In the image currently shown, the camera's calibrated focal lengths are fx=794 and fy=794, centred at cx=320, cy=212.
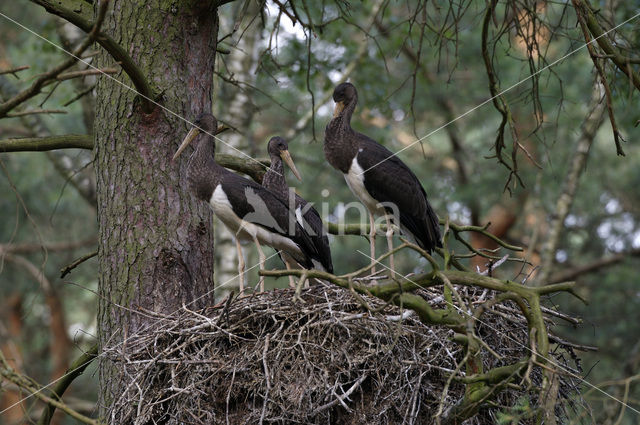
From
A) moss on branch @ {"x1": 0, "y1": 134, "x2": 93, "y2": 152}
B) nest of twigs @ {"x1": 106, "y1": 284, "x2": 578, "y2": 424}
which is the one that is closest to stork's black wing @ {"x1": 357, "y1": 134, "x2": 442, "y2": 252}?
nest of twigs @ {"x1": 106, "y1": 284, "x2": 578, "y2": 424}

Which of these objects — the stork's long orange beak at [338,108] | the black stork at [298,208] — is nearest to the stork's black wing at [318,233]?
the black stork at [298,208]

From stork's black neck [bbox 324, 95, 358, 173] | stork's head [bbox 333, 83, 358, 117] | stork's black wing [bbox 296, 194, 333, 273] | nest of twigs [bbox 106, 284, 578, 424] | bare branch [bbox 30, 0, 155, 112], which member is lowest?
nest of twigs [bbox 106, 284, 578, 424]

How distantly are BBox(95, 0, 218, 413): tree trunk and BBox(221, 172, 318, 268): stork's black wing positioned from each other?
283 millimetres

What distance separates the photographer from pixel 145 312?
4.14 metres

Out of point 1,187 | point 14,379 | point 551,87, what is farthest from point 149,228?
point 1,187

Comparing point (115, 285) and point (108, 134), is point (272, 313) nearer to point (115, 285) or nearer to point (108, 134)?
point (115, 285)

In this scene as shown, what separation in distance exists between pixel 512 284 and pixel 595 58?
124 centimetres

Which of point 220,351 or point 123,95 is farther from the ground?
point 123,95

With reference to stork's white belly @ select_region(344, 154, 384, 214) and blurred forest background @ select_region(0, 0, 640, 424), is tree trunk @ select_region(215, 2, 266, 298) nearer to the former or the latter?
blurred forest background @ select_region(0, 0, 640, 424)

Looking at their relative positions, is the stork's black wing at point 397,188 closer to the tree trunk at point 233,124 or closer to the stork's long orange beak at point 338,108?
the stork's long orange beak at point 338,108

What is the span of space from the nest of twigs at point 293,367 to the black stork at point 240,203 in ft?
2.37

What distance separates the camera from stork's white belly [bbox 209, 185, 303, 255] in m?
4.85

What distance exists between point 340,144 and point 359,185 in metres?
0.32

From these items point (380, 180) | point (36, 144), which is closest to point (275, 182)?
point (380, 180)
